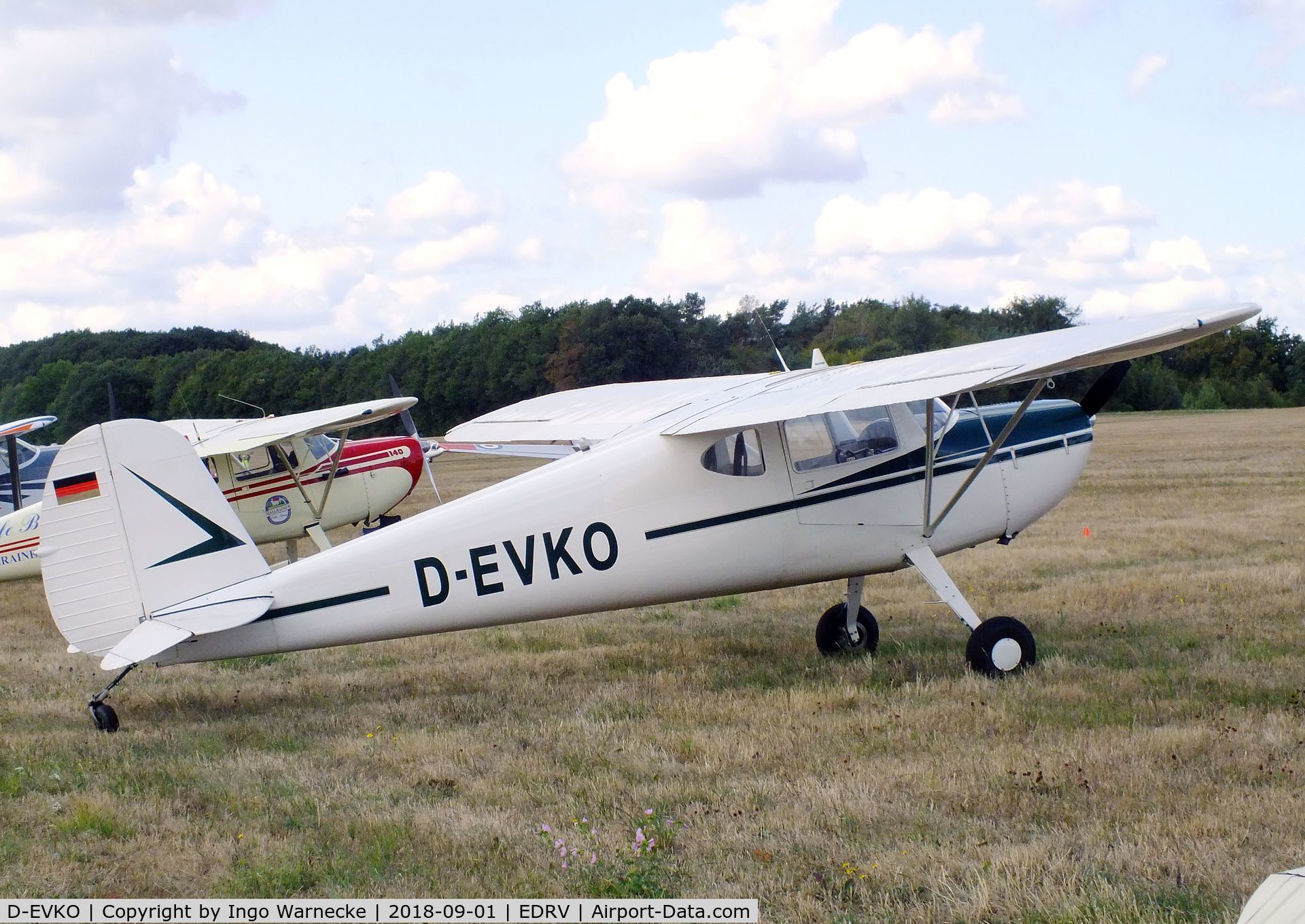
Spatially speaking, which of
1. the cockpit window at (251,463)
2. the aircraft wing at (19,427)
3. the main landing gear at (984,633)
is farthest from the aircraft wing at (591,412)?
the aircraft wing at (19,427)

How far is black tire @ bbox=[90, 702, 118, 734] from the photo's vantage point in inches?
246

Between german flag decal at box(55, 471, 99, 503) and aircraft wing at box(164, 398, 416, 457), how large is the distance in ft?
18.3

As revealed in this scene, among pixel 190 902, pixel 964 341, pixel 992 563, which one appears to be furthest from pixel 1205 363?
pixel 190 902

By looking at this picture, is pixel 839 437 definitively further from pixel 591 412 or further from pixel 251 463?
pixel 251 463

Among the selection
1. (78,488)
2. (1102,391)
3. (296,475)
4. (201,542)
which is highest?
(296,475)

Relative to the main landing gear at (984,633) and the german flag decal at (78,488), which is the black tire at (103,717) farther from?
the main landing gear at (984,633)

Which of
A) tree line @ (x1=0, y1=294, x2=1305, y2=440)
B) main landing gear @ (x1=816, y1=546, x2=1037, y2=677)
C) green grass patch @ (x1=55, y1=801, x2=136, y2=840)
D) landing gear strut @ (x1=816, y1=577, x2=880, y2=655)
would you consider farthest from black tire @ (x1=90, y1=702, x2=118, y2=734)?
tree line @ (x1=0, y1=294, x2=1305, y2=440)

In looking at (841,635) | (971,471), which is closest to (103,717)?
(841,635)

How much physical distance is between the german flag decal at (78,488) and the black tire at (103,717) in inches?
44.3

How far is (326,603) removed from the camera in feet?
20.5

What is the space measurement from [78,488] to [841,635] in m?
4.86

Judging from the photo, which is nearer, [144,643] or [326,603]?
[144,643]

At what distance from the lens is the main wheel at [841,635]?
795cm

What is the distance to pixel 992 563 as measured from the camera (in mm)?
10953
